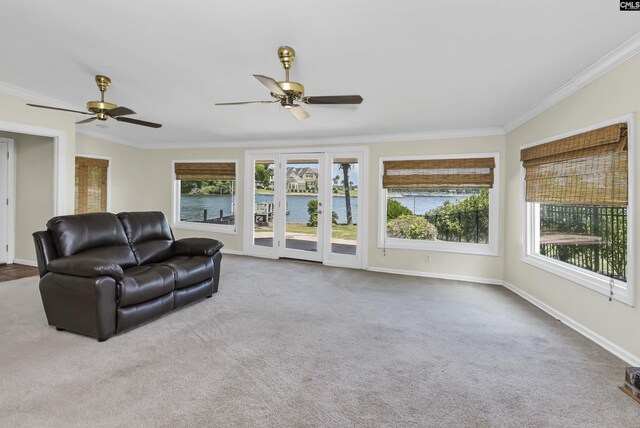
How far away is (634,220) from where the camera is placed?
247cm

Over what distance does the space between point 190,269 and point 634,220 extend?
3.88 m

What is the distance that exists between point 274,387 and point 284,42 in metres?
2.42

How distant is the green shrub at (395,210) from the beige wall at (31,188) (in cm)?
507

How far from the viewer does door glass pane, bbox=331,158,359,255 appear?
574 cm

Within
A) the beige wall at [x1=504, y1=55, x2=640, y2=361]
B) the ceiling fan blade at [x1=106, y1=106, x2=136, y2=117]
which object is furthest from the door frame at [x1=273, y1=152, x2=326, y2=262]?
the ceiling fan blade at [x1=106, y1=106, x2=136, y2=117]

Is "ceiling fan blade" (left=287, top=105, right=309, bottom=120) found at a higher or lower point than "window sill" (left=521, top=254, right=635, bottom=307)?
higher

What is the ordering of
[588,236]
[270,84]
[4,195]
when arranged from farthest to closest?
[4,195]
[588,236]
[270,84]

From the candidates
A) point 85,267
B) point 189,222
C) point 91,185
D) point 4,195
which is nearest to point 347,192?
point 189,222

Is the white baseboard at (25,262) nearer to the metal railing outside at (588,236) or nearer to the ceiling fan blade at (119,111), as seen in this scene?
the ceiling fan blade at (119,111)

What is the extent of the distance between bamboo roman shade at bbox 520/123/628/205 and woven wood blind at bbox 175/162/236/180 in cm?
511

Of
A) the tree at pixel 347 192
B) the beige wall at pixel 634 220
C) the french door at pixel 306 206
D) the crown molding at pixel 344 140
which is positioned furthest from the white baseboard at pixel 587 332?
the tree at pixel 347 192

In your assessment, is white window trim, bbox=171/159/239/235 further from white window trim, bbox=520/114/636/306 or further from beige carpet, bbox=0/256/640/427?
white window trim, bbox=520/114/636/306

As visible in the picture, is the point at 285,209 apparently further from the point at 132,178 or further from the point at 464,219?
the point at 132,178

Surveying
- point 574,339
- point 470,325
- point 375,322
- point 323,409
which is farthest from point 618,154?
point 323,409
